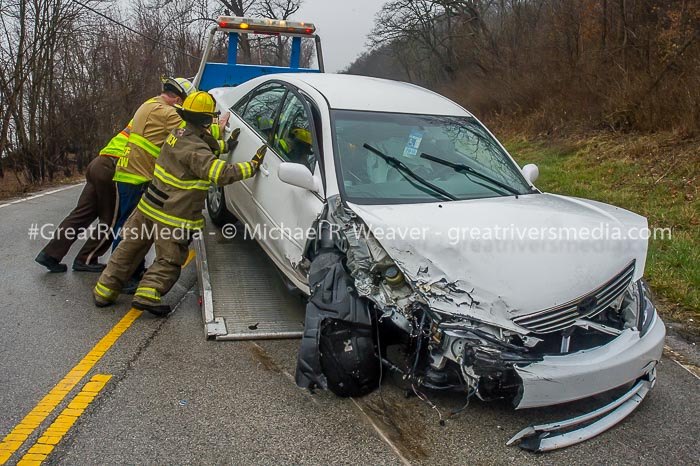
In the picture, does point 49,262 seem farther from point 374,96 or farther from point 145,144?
point 374,96

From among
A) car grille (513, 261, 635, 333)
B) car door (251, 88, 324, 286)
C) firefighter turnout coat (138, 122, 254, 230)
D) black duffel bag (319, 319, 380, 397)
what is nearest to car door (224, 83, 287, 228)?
car door (251, 88, 324, 286)

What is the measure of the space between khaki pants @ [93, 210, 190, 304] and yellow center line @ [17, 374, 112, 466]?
1.13 m

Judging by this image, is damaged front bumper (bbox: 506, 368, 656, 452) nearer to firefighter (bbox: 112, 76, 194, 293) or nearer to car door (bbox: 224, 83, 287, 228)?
car door (bbox: 224, 83, 287, 228)

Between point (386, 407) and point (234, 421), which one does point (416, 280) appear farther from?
point (234, 421)

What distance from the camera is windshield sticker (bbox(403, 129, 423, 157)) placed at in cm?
441

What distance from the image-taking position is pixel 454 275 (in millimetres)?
3178

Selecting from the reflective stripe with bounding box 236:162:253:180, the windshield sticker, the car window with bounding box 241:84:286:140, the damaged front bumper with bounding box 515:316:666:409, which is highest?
the car window with bounding box 241:84:286:140

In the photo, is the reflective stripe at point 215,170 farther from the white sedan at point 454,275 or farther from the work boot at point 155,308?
the work boot at point 155,308

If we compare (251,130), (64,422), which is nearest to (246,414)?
(64,422)

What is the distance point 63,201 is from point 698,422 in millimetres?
10082

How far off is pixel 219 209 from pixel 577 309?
4.28 meters

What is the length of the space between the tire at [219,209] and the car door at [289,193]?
4.40ft

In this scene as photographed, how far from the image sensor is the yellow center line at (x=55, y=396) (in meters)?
3.01

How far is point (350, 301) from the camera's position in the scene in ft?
11.6
